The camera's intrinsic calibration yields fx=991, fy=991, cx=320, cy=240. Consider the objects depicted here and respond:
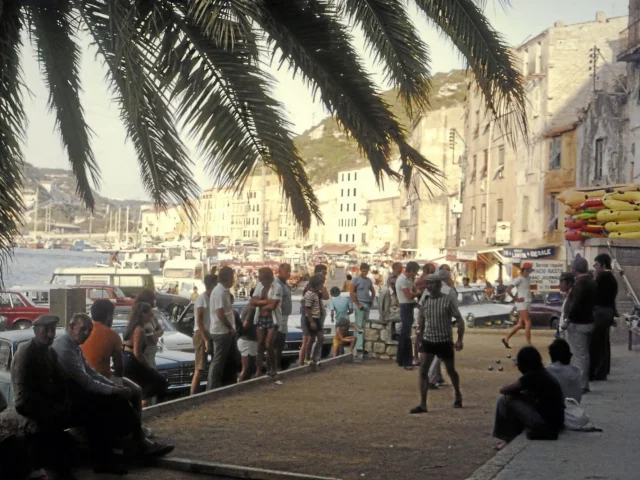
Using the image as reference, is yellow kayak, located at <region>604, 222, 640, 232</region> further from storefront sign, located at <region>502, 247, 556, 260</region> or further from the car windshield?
storefront sign, located at <region>502, 247, 556, 260</region>

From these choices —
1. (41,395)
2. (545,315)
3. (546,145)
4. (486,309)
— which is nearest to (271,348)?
(41,395)

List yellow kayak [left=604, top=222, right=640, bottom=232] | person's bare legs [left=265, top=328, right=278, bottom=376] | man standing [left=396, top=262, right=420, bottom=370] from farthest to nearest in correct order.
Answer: yellow kayak [left=604, top=222, right=640, bottom=232], man standing [left=396, top=262, right=420, bottom=370], person's bare legs [left=265, top=328, right=278, bottom=376]

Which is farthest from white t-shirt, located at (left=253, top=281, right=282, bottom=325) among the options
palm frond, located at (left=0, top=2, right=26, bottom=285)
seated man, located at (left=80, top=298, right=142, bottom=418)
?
palm frond, located at (left=0, top=2, right=26, bottom=285)

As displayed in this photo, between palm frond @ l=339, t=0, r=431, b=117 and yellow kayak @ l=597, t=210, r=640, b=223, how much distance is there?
57.7 ft

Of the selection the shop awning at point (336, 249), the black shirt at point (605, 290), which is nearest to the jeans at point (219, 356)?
the black shirt at point (605, 290)

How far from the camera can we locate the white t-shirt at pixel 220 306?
13.6m

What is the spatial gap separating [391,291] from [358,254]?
109m

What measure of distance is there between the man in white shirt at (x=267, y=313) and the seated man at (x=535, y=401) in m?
6.52

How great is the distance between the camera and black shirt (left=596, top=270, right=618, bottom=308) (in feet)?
44.2

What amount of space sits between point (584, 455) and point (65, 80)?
521 centimetres

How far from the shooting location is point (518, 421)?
9266 mm

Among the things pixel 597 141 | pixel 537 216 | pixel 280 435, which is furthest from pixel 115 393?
pixel 537 216

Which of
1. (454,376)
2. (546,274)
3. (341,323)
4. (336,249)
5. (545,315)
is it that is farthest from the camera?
(336,249)

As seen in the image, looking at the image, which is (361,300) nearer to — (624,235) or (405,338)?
(405,338)
